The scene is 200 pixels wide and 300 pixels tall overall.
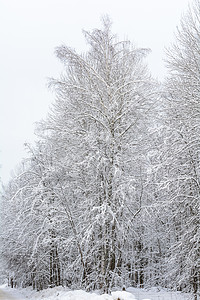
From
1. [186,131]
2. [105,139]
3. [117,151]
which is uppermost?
[186,131]

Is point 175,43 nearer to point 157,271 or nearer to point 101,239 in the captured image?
point 101,239

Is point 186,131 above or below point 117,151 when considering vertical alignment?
above

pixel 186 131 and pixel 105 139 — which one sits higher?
pixel 186 131

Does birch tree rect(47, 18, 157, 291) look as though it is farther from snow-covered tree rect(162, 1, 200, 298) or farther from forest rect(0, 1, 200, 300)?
snow-covered tree rect(162, 1, 200, 298)

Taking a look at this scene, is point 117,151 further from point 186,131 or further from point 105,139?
point 186,131

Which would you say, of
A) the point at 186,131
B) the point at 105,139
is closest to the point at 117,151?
the point at 105,139

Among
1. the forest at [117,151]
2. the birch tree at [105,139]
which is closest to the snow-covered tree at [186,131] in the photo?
the forest at [117,151]

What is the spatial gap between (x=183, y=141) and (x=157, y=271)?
14.3 metres

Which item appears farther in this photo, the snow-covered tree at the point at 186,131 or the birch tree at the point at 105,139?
the birch tree at the point at 105,139

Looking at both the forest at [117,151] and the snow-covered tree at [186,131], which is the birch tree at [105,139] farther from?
the snow-covered tree at [186,131]

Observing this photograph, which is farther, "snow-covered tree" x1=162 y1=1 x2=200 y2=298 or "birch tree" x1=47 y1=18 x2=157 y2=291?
"birch tree" x1=47 y1=18 x2=157 y2=291

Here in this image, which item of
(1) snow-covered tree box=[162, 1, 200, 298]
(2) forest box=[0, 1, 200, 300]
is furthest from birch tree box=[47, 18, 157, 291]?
(1) snow-covered tree box=[162, 1, 200, 298]

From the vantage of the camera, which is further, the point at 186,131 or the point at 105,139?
the point at 186,131

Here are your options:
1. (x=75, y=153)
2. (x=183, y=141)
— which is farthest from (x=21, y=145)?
(x=183, y=141)
